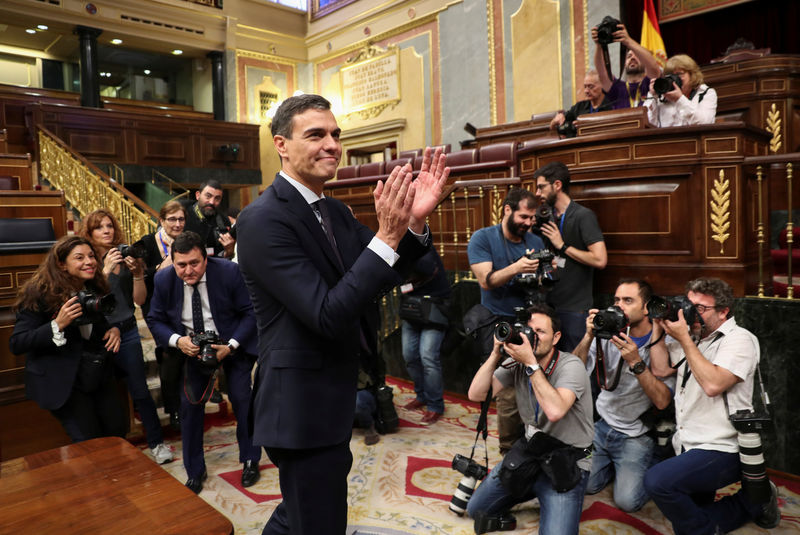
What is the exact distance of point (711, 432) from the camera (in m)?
2.23

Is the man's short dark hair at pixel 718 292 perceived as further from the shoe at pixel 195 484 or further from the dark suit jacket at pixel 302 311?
the shoe at pixel 195 484

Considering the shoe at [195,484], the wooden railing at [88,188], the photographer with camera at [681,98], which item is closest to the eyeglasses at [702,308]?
the photographer with camera at [681,98]

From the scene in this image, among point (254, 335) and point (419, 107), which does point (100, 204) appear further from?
point (419, 107)

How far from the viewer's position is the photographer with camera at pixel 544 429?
2148 mm

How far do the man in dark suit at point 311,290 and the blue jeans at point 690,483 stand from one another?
56.6 inches

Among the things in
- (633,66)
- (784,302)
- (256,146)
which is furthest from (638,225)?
(256,146)

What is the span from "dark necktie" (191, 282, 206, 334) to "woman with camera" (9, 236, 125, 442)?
1.38ft

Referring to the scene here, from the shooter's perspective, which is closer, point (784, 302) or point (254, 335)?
point (784, 302)

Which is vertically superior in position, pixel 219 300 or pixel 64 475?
pixel 219 300

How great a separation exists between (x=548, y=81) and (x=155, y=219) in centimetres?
598

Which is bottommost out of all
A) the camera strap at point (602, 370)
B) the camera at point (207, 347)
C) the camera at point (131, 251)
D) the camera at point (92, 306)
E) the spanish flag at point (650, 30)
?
the camera strap at point (602, 370)

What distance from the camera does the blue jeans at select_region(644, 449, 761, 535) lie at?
2.16 metres

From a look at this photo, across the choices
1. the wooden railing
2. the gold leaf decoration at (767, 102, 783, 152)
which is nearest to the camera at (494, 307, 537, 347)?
the wooden railing

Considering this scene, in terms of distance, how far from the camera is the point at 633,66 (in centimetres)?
392
